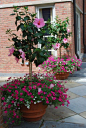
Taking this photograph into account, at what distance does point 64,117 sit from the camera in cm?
360

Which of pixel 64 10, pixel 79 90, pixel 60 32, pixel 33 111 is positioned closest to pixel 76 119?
pixel 33 111

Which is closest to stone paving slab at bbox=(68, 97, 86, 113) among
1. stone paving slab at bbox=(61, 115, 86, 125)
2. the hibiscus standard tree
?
stone paving slab at bbox=(61, 115, 86, 125)

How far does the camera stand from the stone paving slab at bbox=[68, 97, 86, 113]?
3.99 meters

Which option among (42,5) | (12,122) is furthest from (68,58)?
(12,122)

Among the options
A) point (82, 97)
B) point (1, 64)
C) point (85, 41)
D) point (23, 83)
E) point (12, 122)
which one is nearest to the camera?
point (12, 122)

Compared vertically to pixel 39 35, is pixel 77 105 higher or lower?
lower

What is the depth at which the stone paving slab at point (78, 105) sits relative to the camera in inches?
157

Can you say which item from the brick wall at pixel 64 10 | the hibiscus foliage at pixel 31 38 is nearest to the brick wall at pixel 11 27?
the brick wall at pixel 64 10

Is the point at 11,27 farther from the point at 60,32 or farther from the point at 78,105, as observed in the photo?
the point at 78,105

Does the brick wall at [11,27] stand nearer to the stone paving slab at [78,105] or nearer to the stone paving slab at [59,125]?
the stone paving slab at [78,105]

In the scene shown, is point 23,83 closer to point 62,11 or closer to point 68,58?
point 68,58

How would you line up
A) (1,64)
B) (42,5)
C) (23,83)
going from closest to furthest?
(23,83)
(42,5)
(1,64)

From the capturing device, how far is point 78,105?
421 cm

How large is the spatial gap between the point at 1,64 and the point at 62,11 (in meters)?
3.21
